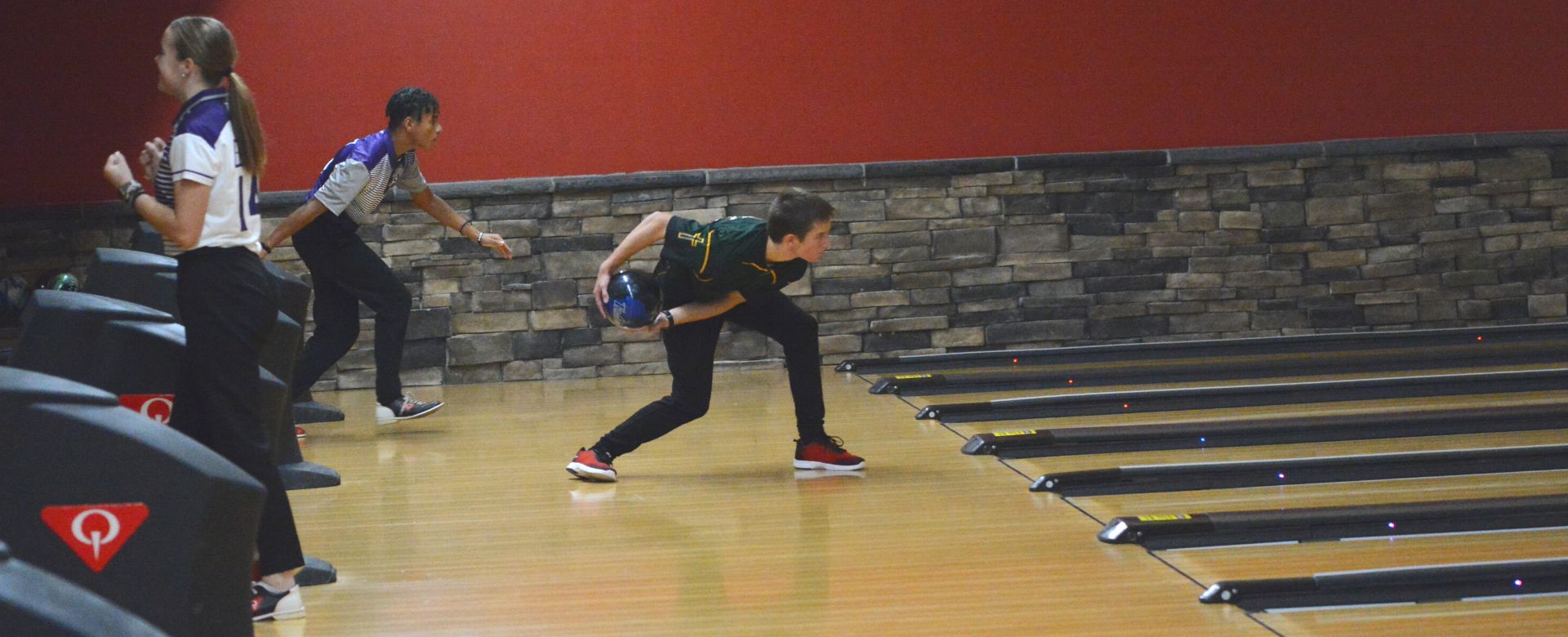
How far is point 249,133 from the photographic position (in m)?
3.15

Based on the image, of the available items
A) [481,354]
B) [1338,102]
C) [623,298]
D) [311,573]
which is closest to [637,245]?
[623,298]

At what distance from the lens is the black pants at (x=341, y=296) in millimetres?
5812

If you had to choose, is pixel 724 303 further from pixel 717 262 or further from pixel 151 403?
pixel 151 403

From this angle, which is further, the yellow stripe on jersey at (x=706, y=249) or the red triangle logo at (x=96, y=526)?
the yellow stripe on jersey at (x=706, y=249)

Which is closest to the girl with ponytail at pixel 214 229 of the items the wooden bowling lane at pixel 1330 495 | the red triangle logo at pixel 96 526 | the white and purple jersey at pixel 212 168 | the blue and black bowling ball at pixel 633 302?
the white and purple jersey at pixel 212 168

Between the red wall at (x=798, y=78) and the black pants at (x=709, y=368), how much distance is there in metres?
2.73

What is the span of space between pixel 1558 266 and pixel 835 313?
3.80m

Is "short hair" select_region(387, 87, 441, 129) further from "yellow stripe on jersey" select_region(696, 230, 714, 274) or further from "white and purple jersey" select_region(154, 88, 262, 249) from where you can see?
"white and purple jersey" select_region(154, 88, 262, 249)

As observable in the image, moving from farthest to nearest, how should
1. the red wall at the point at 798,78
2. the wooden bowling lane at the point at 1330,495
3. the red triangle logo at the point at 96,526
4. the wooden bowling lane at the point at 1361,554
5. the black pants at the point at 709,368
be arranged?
the red wall at the point at 798,78 < the black pants at the point at 709,368 < the wooden bowling lane at the point at 1330,495 < the wooden bowling lane at the point at 1361,554 < the red triangle logo at the point at 96,526

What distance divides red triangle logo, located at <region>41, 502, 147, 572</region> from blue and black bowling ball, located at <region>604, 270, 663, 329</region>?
2.46m

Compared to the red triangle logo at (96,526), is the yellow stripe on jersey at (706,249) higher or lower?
higher

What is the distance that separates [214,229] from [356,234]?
2857 mm

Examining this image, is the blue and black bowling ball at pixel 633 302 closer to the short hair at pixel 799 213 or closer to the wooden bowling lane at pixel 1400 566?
the short hair at pixel 799 213

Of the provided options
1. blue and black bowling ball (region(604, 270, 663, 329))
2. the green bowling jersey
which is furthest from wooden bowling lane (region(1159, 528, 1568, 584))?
blue and black bowling ball (region(604, 270, 663, 329))
